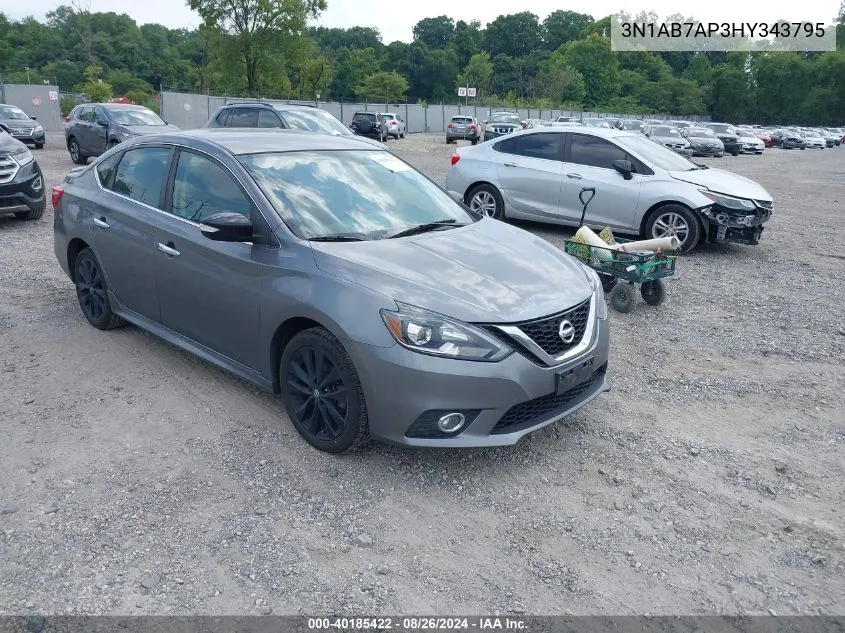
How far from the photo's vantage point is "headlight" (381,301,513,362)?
11.1 ft

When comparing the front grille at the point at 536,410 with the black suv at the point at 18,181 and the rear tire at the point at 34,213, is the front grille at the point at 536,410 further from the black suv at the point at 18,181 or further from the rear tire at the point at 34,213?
the rear tire at the point at 34,213

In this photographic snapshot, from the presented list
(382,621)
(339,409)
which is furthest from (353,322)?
(382,621)

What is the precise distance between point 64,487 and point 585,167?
315 inches

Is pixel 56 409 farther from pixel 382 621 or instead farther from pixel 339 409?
pixel 382 621

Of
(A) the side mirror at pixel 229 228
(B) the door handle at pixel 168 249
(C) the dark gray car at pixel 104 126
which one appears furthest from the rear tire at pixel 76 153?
(A) the side mirror at pixel 229 228

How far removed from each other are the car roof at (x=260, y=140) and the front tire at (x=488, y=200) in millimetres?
5416

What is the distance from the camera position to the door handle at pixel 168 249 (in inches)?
178

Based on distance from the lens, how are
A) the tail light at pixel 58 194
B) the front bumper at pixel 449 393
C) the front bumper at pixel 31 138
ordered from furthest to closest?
the front bumper at pixel 31 138, the tail light at pixel 58 194, the front bumper at pixel 449 393

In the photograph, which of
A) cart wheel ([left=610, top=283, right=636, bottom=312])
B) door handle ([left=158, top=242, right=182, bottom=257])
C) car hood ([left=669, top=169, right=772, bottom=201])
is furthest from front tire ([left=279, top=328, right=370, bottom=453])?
car hood ([left=669, top=169, right=772, bottom=201])

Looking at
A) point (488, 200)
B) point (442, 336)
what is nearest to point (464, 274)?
point (442, 336)

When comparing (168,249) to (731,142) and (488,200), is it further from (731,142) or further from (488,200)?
(731,142)

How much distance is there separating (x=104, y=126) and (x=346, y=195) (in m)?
14.6

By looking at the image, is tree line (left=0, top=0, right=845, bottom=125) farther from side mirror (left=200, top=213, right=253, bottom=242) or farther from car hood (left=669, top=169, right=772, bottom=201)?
side mirror (left=200, top=213, right=253, bottom=242)

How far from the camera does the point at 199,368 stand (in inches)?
199
